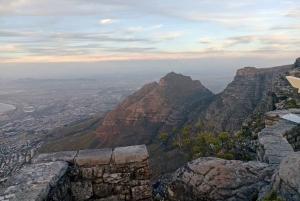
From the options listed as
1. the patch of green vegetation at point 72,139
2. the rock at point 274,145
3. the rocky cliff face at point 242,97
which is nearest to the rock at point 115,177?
the rock at point 274,145

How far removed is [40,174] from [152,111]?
60.6 metres

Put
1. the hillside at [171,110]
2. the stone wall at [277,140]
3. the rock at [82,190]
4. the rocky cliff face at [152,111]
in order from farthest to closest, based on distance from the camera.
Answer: the rocky cliff face at [152,111] < the hillside at [171,110] < the stone wall at [277,140] < the rock at [82,190]

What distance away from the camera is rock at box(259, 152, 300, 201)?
10.8 feet

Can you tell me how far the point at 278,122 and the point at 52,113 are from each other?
353 feet

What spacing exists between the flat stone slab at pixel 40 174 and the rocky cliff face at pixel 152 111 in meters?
47.7

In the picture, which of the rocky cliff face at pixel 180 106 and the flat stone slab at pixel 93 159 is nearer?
the flat stone slab at pixel 93 159

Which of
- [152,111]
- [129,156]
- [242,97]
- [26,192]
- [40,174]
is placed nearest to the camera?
[26,192]

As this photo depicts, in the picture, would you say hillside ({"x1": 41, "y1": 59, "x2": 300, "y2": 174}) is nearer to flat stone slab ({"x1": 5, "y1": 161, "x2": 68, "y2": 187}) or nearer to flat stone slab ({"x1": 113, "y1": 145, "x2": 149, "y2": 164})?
flat stone slab ({"x1": 113, "y1": 145, "x2": 149, "y2": 164})

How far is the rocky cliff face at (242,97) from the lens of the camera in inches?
1678

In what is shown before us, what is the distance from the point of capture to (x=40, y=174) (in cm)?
442

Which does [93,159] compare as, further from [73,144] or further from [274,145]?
[73,144]

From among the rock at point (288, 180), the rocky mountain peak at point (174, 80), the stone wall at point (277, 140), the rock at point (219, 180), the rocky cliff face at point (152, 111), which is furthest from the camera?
the rocky mountain peak at point (174, 80)

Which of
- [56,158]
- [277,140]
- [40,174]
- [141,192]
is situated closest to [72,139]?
[56,158]

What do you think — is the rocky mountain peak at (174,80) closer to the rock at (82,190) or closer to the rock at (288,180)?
the rock at (82,190)
